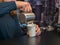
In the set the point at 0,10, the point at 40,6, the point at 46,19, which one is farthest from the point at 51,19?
the point at 0,10

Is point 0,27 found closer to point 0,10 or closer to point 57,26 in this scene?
point 0,10

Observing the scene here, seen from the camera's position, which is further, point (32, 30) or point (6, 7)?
point (6, 7)

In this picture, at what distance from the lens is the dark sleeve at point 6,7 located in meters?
1.50

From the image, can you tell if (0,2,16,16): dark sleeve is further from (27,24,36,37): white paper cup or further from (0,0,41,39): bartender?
(27,24,36,37): white paper cup

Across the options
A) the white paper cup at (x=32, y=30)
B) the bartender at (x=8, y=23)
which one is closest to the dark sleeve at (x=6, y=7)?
the bartender at (x=8, y=23)

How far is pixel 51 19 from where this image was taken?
187 centimetres

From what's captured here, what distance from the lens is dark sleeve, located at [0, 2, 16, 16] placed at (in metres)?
1.50

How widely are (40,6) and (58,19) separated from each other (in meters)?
0.29

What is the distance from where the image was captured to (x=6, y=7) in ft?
5.01

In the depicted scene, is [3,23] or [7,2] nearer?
[3,23]

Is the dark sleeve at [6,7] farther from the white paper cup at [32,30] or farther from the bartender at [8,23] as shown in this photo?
the white paper cup at [32,30]

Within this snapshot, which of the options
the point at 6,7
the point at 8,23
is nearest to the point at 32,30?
the point at 8,23

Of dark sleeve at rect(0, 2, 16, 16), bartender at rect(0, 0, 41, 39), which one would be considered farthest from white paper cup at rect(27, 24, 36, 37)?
dark sleeve at rect(0, 2, 16, 16)

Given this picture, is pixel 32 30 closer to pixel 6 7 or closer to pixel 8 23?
pixel 8 23
